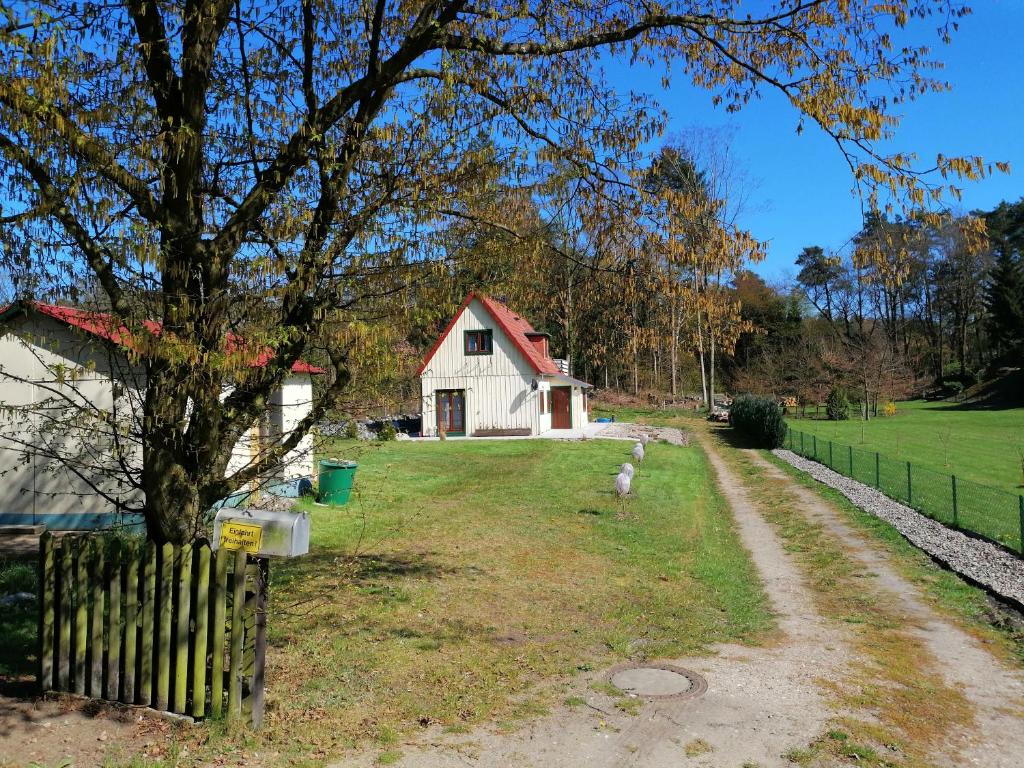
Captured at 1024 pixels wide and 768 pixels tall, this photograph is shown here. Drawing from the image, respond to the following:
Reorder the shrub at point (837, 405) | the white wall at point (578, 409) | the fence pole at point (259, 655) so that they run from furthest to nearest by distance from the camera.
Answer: the shrub at point (837, 405) → the white wall at point (578, 409) → the fence pole at point (259, 655)

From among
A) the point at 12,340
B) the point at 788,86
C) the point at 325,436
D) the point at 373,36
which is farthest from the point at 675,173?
the point at 12,340

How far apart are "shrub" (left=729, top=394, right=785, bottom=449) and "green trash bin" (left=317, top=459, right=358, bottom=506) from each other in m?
22.9

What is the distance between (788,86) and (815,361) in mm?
50952

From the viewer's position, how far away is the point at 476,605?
8781 mm

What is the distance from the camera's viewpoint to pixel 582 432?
114 ft

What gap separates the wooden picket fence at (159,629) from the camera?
17.2 ft

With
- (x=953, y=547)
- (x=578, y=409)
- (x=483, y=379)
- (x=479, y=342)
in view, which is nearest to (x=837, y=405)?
(x=578, y=409)

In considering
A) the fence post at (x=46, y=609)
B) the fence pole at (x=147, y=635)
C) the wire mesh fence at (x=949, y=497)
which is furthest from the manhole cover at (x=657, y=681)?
the wire mesh fence at (x=949, y=497)

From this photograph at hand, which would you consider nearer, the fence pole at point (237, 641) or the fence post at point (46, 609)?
the fence pole at point (237, 641)

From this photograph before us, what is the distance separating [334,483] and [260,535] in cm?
964

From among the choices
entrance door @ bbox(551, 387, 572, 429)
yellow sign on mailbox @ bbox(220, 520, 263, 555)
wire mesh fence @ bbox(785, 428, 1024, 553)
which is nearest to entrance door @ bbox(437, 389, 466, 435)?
entrance door @ bbox(551, 387, 572, 429)

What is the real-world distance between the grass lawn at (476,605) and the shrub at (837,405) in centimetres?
3703

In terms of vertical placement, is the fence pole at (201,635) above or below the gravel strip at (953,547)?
above

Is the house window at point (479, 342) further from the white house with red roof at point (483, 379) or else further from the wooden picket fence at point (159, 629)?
the wooden picket fence at point (159, 629)
